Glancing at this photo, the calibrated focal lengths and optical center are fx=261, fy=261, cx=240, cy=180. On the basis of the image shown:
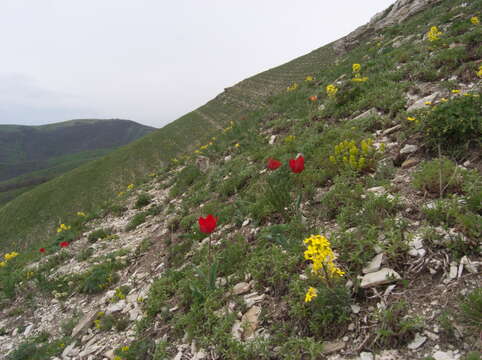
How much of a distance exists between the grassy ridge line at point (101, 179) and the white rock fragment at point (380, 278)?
69.9ft

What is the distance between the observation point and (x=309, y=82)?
16531mm

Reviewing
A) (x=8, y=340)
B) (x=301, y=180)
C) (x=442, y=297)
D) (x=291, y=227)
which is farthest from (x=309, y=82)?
(x=8, y=340)

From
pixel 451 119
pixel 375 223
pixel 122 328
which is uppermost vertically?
pixel 451 119

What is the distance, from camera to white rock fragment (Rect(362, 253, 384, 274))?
3.13 m

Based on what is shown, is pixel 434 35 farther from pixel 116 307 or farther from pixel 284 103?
pixel 116 307

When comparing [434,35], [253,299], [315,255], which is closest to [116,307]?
[253,299]

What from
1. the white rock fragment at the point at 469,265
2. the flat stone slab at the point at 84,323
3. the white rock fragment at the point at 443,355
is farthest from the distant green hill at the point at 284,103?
the flat stone slab at the point at 84,323

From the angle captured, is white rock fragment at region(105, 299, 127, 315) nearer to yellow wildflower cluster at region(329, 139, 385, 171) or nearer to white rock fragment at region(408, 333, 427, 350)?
white rock fragment at region(408, 333, 427, 350)

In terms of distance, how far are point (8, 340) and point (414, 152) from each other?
375 inches

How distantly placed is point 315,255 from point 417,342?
1.15 metres

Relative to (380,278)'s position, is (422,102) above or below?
above

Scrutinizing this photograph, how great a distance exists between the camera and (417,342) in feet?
7.88

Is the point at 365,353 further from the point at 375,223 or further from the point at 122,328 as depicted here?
the point at 122,328

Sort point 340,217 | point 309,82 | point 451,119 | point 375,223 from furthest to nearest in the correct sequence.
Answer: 1. point 309,82
2. point 451,119
3. point 340,217
4. point 375,223
